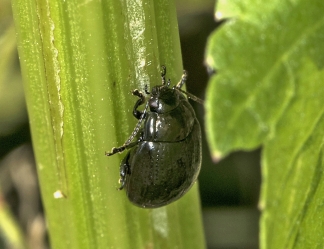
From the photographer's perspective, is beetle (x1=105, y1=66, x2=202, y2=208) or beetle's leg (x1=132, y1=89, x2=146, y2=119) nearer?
beetle's leg (x1=132, y1=89, x2=146, y2=119)

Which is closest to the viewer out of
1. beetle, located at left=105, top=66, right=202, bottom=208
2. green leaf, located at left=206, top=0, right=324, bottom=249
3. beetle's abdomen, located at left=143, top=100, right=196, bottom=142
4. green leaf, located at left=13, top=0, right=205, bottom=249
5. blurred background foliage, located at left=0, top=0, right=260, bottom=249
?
green leaf, located at left=206, top=0, right=324, bottom=249

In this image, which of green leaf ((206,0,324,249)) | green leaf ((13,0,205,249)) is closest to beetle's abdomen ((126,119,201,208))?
green leaf ((13,0,205,249))

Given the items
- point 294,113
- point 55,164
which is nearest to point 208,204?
point 55,164

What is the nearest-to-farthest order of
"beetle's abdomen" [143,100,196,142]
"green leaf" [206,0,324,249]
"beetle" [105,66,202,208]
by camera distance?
1. "green leaf" [206,0,324,249]
2. "beetle" [105,66,202,208]
3. "beetle's abdomen" [143,100,196,142]

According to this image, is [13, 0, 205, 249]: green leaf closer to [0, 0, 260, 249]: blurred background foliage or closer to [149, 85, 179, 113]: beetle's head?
[149, 85, 179, 113]: beetle's head

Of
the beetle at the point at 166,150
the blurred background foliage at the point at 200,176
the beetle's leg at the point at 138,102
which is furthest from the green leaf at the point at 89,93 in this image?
the blurred background foliage at the point at 200,176

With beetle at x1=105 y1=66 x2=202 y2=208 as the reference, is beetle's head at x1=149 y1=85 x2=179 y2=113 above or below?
above
